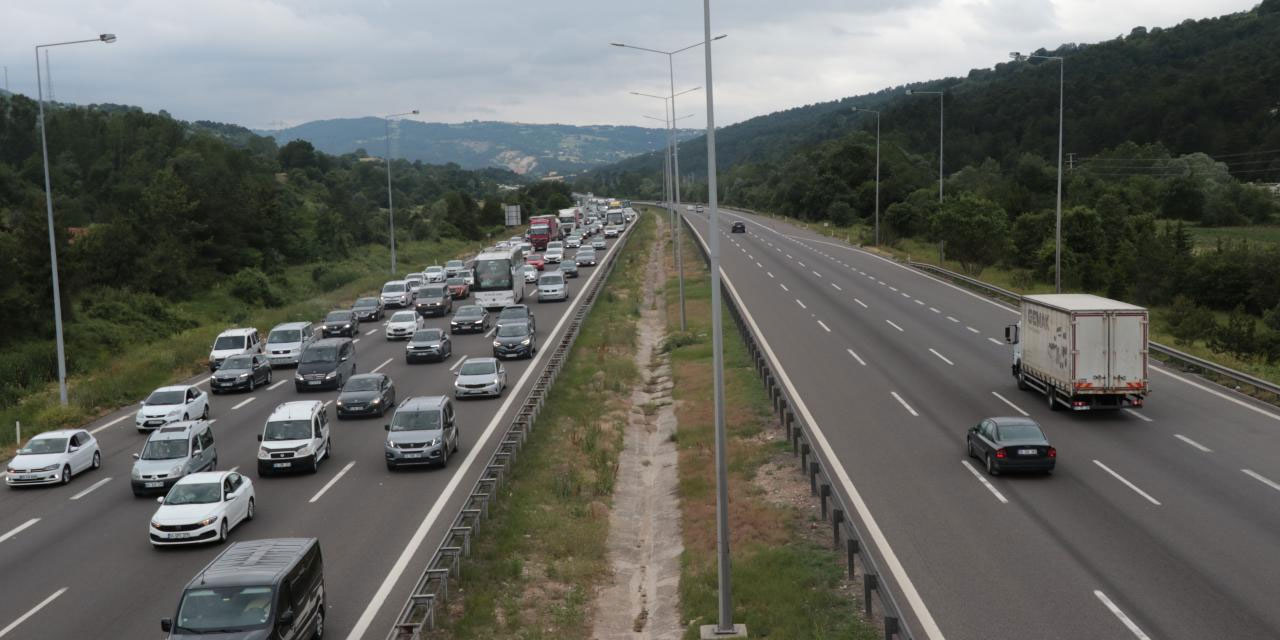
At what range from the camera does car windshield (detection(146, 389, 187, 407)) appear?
113 feet

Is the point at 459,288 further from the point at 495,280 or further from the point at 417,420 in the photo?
the point at 417,420

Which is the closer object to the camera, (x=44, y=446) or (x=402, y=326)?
(x=44, y=446)

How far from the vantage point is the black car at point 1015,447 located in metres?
23.4

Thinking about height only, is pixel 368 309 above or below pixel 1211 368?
above

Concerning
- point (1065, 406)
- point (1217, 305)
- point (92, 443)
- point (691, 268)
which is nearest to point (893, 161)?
point (691, 268)

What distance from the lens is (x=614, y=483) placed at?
93.6 feet

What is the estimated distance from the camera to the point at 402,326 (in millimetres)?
53312

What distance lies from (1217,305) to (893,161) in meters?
76.8

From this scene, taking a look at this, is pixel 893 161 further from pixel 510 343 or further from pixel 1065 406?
pixel 1065 406

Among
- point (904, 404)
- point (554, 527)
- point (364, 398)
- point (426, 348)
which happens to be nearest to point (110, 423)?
point (364, 398)

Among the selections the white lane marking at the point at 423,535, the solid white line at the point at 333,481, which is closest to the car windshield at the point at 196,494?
the solid white line at the point at 333,481

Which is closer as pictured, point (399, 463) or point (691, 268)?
point (399, 463)

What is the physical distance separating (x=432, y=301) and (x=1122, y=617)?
49.6m

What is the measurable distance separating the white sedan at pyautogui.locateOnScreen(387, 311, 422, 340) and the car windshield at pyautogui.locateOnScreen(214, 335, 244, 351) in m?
9.49
